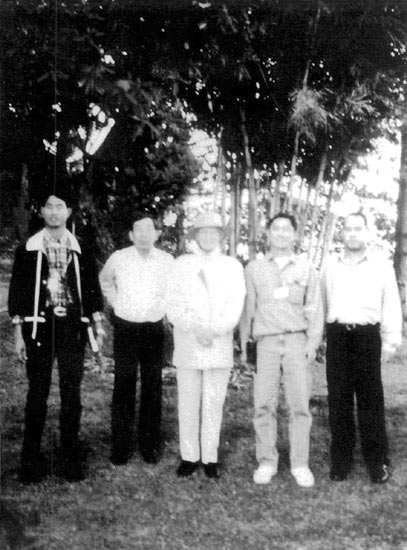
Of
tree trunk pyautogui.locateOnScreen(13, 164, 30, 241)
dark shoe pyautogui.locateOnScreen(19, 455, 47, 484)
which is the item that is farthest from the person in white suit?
tree trunk pyautogui.locateOnScreen(13, 164, 30, 241)

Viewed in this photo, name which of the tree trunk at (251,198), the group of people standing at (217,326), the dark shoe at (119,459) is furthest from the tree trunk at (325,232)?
the dark shoe at (119,459)

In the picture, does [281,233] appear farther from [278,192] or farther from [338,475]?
[278,192]

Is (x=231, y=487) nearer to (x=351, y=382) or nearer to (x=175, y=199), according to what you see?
(x=351, y=382)

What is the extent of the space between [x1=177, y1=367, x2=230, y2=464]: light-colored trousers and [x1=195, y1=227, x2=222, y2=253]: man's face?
673 millimetres

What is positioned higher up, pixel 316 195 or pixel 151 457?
pixel 316 195

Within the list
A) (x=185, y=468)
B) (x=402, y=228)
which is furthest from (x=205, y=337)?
(x=402, y=228)

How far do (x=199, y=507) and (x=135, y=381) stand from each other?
2.72 ft

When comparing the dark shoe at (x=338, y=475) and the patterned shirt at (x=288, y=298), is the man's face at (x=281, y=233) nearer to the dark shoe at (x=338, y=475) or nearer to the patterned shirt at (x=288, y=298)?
the patterned shirt at (x=288, y=298)

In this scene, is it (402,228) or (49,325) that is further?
(402,228)

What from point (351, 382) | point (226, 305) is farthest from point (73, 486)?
point (351, 382)

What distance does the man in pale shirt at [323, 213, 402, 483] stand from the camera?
11.1ft

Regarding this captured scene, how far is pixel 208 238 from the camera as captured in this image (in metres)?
3.52

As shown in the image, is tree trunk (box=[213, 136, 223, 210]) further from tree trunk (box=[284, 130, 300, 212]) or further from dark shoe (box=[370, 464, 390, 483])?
dark shoe (box=[370, 464, 390, 483])

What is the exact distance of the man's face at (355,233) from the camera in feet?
11.1
